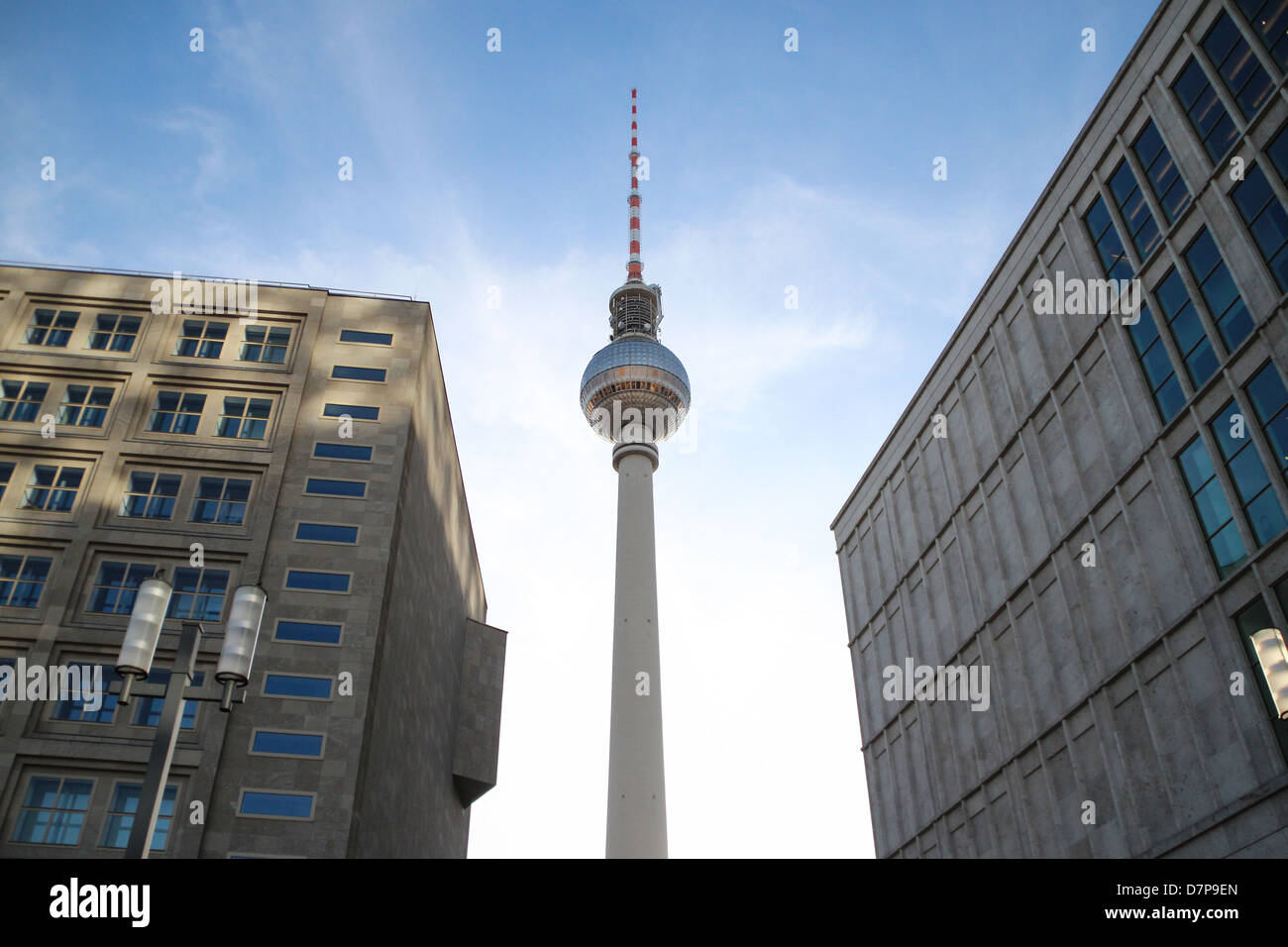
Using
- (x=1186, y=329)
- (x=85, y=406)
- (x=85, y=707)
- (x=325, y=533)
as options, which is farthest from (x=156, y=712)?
(x=1186, y=329)

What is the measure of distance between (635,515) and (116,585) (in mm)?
52528

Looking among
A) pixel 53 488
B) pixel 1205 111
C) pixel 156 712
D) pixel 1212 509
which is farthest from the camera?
pixel 53 488

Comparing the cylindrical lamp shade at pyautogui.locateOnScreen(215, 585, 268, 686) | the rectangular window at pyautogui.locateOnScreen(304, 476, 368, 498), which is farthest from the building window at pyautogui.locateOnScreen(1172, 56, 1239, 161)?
the rectangular window at pyautogui.locateOnScreen(304, 476, 368, 498)

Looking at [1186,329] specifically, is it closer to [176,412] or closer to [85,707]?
[85,707]

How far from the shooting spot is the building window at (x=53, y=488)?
145ft

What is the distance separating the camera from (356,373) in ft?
161

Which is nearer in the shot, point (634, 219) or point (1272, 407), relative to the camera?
point (1272, 407)

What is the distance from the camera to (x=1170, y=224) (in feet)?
103

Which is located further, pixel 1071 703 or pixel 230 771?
A: pixel 230 771

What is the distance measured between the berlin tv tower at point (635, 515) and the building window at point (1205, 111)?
2270 inches

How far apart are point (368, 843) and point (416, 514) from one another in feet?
51.8

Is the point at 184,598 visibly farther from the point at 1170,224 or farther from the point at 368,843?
the point at 1170,224
